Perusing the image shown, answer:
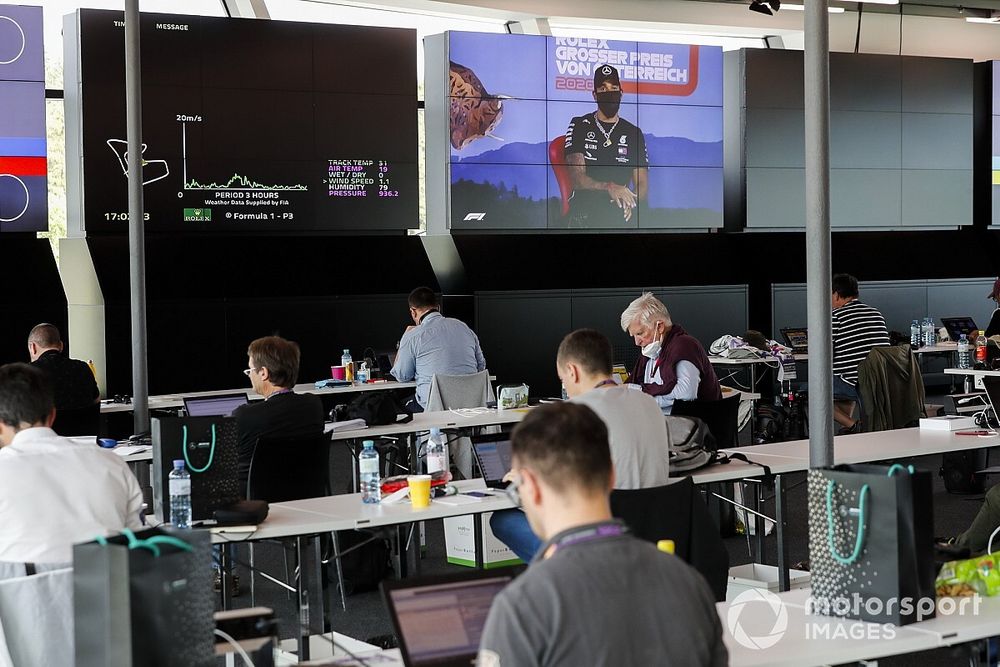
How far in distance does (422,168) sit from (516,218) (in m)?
1.08

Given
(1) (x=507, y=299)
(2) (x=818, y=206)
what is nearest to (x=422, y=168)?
(1) (x=507, y=299)

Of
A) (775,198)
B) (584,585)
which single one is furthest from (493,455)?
(775,198)

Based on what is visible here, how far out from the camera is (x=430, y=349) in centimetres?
788

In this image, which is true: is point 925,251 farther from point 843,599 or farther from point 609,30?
point 843,599

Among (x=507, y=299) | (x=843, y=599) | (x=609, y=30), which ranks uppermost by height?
(x=609, y=30)

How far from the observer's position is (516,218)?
12203 mm

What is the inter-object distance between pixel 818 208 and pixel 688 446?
4.21ft

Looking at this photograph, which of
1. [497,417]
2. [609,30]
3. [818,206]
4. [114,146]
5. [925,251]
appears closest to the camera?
[818,206]

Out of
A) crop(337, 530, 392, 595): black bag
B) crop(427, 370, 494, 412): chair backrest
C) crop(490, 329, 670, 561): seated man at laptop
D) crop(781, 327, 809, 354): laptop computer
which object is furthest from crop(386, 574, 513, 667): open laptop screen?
crop(781, 327, 809, 354): laptop computer

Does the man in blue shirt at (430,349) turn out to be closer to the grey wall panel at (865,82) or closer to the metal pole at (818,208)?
→ the metal pole at (818,208)

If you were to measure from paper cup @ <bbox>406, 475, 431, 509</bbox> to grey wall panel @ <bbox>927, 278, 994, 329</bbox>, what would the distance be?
1115 cm

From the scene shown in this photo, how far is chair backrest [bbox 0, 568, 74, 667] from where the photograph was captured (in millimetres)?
3139

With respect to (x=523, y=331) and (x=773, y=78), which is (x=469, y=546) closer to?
(x=523, y=331)

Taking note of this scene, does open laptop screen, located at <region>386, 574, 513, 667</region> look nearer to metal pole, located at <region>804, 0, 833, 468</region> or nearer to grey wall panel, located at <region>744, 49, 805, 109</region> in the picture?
metal pole, located at <region>804, 0, 833, 468</region>
